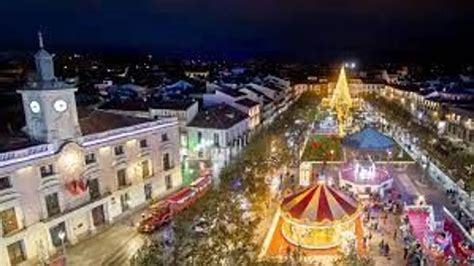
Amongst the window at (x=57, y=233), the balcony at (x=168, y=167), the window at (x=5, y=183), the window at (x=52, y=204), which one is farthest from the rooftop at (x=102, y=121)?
the window at (x=5, y=183)

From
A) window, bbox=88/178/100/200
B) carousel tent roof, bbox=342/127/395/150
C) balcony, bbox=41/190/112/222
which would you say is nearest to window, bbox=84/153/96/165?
window, bbox=88/178/100/200

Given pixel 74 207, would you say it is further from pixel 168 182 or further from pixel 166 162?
pixel 168 182

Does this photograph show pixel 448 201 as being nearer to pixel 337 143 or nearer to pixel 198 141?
pixel 337 143

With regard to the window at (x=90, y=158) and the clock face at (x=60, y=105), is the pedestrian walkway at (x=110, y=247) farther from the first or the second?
the clock face at (x=60, y=105)

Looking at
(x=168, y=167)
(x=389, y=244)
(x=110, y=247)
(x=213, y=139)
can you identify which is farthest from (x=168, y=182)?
(x=389, y=244)

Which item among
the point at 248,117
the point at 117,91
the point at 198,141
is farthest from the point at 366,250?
the point at 117,91

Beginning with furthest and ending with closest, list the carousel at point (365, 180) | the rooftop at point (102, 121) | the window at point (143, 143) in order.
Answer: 1. the window at point (143, 143)
2. the carousel at point (365, 180)
3. the rooftop at point (102, 121)
